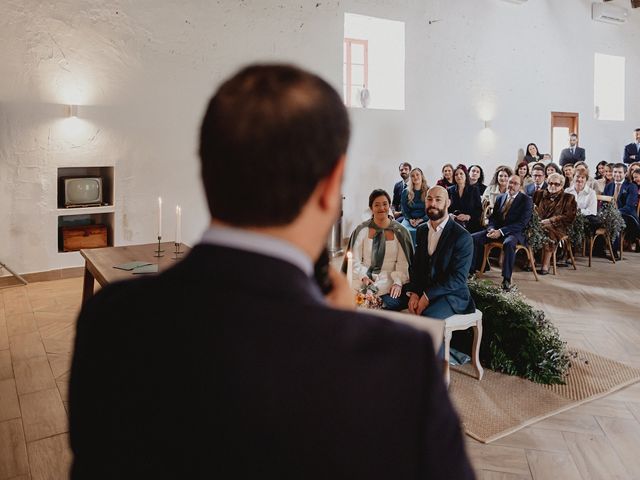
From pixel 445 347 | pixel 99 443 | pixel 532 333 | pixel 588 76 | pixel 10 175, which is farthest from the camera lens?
pixel 588 76

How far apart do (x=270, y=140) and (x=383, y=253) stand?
3.69 metres

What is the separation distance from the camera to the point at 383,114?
9031mm

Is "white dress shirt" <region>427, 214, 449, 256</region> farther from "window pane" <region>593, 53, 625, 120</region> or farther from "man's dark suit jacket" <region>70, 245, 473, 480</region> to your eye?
"window pane" <region>593, 53, 625, 120</region>

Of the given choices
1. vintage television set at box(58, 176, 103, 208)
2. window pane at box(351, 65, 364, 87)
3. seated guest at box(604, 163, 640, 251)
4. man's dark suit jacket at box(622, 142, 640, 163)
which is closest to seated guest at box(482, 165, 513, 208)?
seated guest at box(604, 163, 640, 251)

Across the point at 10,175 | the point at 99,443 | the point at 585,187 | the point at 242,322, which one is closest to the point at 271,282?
the point at 242,322

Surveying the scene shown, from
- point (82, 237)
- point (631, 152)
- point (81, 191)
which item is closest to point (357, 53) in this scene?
point (81, 191)

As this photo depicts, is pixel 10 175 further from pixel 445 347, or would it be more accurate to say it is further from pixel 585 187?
pixel 585 187

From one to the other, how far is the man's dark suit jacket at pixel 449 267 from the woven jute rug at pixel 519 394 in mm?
509

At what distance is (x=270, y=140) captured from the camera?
61 centimetres

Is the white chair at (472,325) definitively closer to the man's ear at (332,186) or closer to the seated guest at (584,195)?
the man's ear at (332,186)

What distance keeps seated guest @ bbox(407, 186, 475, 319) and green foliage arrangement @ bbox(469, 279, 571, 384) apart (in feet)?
1.03

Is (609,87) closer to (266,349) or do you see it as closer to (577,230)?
(577,230)

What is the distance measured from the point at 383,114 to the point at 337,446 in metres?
8.79

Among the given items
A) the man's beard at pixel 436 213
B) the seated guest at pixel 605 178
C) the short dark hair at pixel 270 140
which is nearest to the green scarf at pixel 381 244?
the man's beard at pixel 436 213
